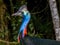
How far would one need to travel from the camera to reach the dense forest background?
15.1 feet

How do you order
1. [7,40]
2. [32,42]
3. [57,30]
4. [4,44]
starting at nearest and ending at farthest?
[32,42] < [57,30] < [4,44] < [7,40]

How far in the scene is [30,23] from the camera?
454cm

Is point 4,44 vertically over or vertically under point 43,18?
under

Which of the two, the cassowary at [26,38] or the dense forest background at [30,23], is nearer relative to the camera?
the cassowary at [26,38]

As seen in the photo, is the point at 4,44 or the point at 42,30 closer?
the point at 4,44

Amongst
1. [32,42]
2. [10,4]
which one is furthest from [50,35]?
[32,42]

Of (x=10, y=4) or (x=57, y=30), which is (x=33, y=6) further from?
(x=57, y=30)

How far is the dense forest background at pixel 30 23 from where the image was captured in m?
4.62

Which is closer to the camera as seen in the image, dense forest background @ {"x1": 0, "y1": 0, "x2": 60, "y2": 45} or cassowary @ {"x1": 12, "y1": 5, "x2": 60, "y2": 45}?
cassowary @ {"x1": 12, "y1": 5, "x2": 60, "y2": 45}

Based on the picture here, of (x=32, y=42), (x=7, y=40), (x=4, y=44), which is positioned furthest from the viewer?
(x=7, y=40)

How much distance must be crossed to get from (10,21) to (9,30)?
0.18 metres

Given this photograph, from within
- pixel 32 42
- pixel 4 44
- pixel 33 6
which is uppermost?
pixel 33 6

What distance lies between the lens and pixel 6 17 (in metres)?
4.73

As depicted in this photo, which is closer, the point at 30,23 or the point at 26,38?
the point at 26,38
